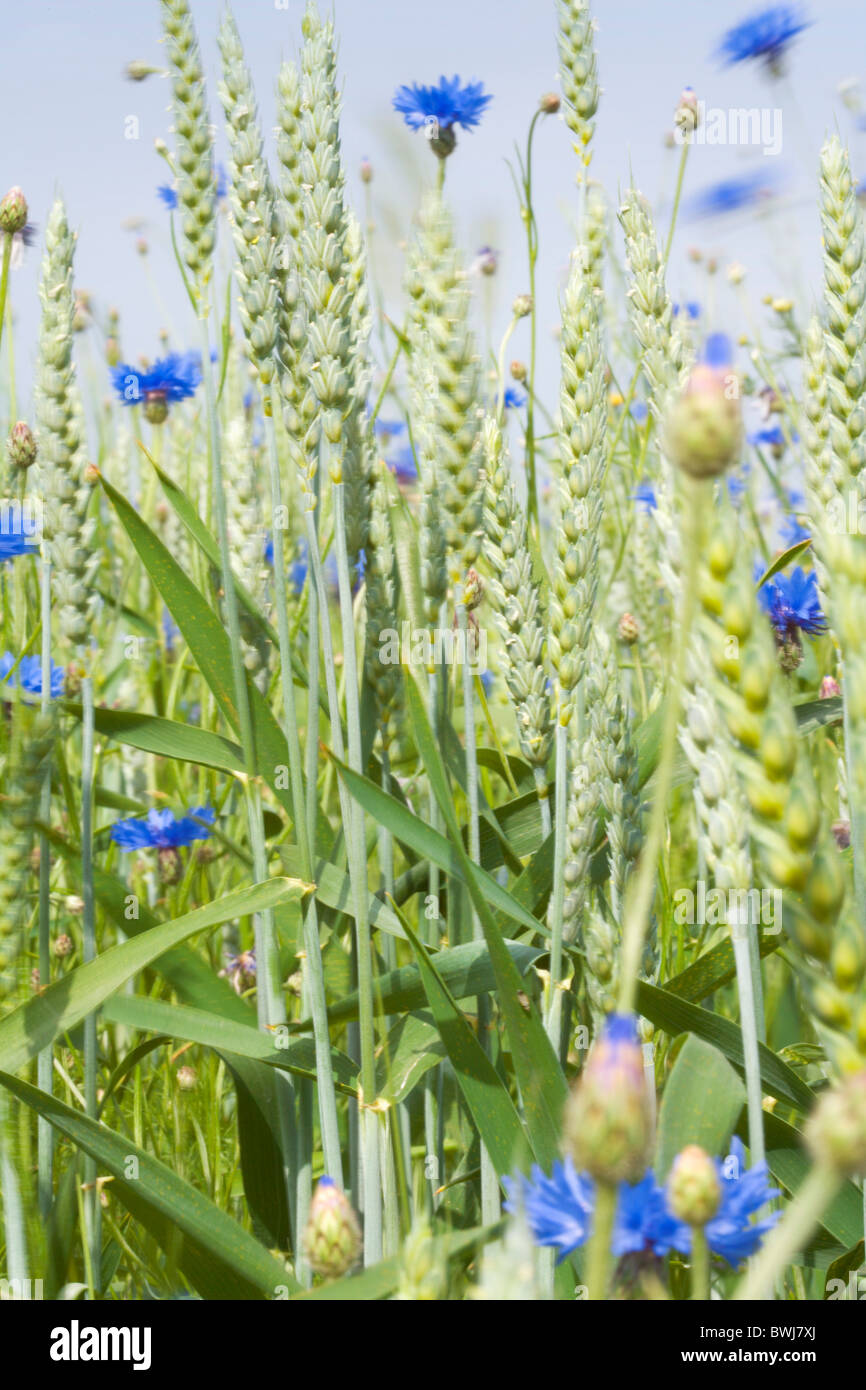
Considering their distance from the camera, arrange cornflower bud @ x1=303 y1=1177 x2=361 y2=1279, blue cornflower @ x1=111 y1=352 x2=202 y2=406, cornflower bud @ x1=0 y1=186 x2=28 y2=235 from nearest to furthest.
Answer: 1. cornflower bud @ x1=303 y1=1177 x2=361 y2=1279
2. cornflower bud @ x1=0 y1=186 x2=28 y2=235
3. blue cornflower @ x1=111 y1=352 x2=202 y2=406

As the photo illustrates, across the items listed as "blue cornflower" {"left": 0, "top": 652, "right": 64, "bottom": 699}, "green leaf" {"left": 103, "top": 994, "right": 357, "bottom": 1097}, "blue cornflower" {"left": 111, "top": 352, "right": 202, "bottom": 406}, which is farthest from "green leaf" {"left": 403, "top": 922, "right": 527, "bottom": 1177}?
"blue cornflower" {"left": 111, "top": 352, "right": 202, "bottom": 406}

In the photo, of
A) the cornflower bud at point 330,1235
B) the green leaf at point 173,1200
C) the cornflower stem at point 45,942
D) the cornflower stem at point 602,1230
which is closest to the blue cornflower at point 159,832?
the cornflower stem at point 45,942

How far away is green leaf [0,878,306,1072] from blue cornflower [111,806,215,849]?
0.49 m

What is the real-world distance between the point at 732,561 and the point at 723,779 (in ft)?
0.76

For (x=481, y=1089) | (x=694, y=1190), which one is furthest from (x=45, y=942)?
(x=694, y=1190)

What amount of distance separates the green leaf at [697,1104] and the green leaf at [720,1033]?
61mm

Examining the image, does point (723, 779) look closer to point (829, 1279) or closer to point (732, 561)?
point (732, 561)

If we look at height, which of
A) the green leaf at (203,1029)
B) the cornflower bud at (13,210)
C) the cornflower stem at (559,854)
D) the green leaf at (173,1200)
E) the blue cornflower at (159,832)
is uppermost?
the cornflower bud at (13,210)

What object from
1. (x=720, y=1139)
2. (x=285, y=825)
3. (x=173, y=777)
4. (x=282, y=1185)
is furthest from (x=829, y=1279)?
(x=173, y=777)

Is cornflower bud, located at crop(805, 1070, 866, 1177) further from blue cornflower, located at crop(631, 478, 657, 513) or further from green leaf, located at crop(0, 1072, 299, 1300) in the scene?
blue cornflower, located at crop(631, 478, 657, 513)

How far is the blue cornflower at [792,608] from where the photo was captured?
1038mm

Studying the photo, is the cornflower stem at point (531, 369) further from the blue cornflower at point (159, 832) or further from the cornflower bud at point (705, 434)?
the cornflower bud at point (705, 434)

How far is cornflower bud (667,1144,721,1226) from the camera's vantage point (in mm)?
352

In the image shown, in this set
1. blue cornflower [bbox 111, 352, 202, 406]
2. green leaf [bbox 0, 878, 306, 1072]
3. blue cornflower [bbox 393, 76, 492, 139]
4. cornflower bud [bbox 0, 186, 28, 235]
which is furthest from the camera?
blue cornflower [bbox 111, 352, 202, 406]
